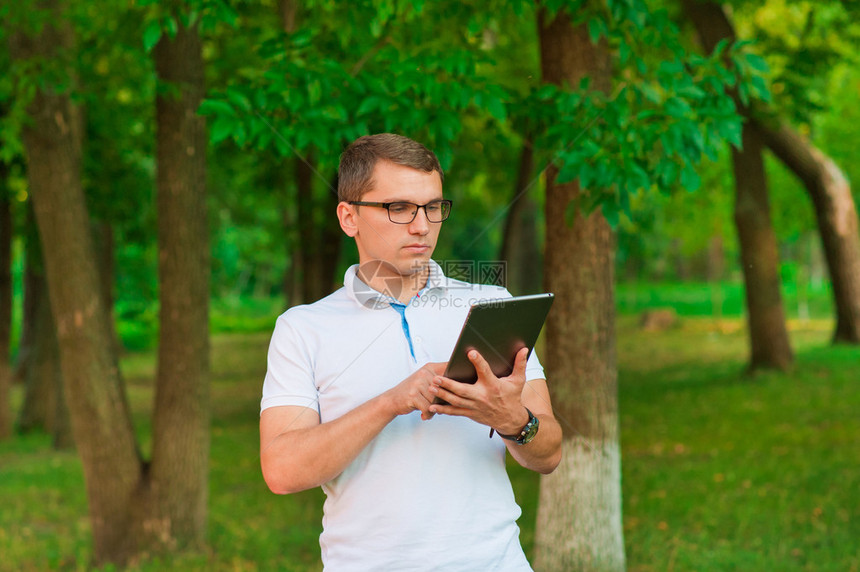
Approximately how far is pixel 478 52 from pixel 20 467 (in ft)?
28.2

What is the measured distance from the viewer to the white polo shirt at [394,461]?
7.04 feet

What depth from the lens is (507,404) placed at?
209 centimetres

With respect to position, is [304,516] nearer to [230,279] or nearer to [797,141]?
[797,141]

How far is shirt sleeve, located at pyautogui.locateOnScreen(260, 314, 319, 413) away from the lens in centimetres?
219

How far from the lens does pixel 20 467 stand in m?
10.6

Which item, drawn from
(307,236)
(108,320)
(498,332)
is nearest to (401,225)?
(498,332)

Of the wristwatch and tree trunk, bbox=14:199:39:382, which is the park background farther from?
the wristwatch

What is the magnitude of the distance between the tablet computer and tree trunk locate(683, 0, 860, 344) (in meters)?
11.9

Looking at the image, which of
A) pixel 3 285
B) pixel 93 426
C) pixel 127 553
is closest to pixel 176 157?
pixel 93 426

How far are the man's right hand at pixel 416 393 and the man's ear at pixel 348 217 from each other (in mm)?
554

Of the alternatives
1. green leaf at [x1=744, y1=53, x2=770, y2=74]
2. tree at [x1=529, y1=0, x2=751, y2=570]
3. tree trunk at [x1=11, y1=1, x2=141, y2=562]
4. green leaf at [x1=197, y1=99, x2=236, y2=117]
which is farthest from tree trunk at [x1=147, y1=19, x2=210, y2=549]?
green leaf at [x1=744, y1=53, x2=770, y2=74]

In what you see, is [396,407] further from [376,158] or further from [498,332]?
[376,158]

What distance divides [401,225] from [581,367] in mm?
3002

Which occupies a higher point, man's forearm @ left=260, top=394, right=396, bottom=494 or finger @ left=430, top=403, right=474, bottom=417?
finger @ left=430, top=403, right=474, bottom=417
